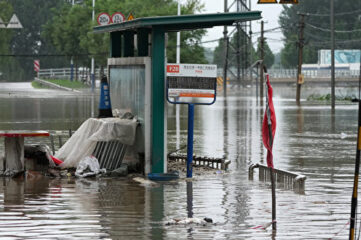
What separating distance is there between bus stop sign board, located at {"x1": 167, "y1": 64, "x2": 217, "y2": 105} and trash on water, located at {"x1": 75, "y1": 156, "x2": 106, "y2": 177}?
5.87ft

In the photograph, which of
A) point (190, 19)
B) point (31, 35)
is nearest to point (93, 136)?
point (190, 19)

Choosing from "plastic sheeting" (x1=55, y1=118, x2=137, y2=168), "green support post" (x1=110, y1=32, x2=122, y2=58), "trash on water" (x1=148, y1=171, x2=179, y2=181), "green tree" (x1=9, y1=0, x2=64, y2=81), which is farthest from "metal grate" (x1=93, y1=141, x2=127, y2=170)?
"green tree" (x1=9, y1=0, x2=64, y2=81)

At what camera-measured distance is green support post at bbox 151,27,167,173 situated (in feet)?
52.0

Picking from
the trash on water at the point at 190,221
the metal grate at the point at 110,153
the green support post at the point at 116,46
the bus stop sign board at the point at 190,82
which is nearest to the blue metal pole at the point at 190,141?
the bus stop sign board at the point at 190,82

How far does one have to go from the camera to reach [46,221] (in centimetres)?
1103

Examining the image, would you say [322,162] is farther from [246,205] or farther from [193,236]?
[193,236]

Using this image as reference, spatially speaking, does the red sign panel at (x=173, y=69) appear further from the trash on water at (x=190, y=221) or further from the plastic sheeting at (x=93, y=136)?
the trash on water at (x=190, y=221)

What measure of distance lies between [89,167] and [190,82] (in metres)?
2.33

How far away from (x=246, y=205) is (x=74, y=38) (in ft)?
276

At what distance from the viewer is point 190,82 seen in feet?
51.0

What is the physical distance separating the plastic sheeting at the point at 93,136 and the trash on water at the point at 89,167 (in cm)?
35

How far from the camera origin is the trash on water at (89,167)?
15875mm

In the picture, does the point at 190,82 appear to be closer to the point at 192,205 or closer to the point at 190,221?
the point at 192,205

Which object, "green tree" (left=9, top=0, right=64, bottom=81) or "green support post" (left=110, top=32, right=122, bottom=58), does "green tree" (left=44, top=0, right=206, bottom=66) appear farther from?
"green support post" (left=110, top=32, right=122, bottom=58)
